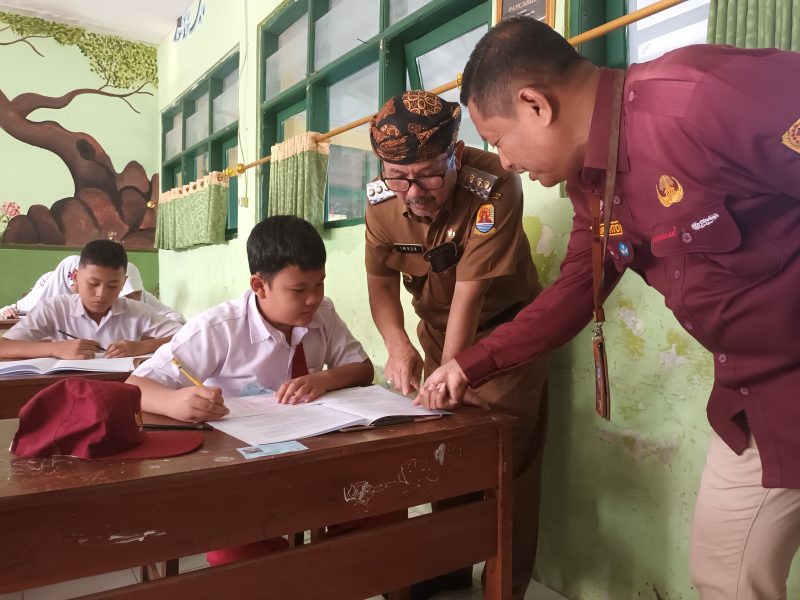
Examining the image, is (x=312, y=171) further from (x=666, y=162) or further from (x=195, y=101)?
(x=195, y=101)

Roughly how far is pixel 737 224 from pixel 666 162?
12 centimetres

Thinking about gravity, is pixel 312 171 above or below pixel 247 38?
below

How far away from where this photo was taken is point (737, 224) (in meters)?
0.78

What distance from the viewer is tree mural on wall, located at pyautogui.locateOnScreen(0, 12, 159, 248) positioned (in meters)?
5.51

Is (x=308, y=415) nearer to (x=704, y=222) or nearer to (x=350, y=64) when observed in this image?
(x=704, y=222)

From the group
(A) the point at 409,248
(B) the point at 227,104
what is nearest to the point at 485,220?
(A) the point at 409,248

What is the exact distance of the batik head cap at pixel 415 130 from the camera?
1.34 meters

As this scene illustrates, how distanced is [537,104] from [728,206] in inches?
11.8

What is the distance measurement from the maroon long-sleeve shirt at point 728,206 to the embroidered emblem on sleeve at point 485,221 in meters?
0.49

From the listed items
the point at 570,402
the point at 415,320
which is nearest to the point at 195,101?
the point at 415,320

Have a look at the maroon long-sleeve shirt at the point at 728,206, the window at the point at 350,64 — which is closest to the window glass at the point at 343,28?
the window at the point at 350,64

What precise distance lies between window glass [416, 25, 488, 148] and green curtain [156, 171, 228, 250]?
213cm

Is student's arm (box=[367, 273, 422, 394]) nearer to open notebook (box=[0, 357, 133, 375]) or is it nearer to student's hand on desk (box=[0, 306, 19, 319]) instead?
open notebook (box=[0, 357, 133, 375])

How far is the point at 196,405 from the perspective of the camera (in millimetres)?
1140
